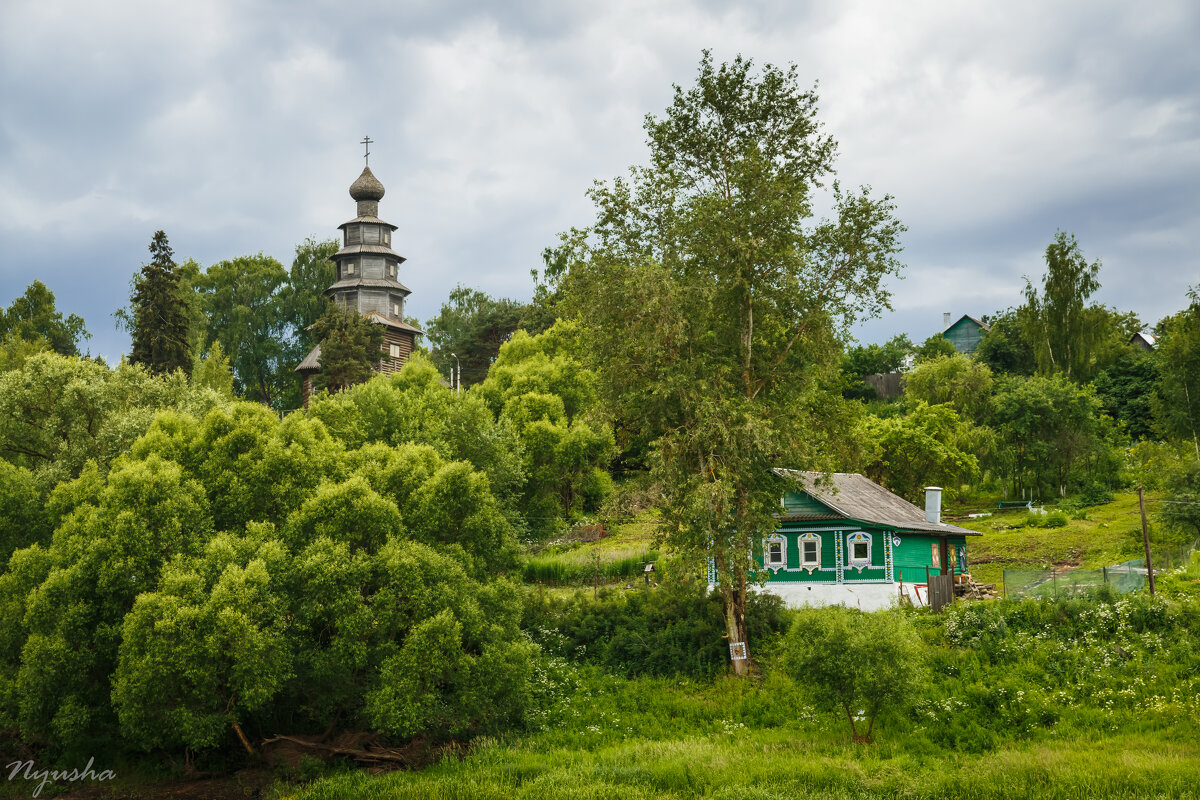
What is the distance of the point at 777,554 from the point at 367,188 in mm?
44375

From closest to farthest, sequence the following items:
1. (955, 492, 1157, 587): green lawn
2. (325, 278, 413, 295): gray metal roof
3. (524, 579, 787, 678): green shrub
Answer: (524, 579, 787, 678): green shrub, (955, 492, 1157, 587): green lawn, (325, 278, 413, 295): gray metal roof

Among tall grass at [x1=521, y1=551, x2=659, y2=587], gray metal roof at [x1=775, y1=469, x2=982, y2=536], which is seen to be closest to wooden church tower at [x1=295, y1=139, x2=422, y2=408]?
tall grass at [x1=521, y1=551, x2=659, y2=587]

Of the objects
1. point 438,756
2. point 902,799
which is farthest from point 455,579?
point 902,799

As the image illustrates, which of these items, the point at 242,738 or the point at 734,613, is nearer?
the point at 242,738

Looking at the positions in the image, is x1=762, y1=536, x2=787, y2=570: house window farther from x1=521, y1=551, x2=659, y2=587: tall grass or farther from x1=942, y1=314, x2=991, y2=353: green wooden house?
x1=942, y1=314, x2=991, y2=353: green wooden house

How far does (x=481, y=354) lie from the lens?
81.6 metres

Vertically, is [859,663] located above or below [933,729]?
above

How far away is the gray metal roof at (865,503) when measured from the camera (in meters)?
34.7

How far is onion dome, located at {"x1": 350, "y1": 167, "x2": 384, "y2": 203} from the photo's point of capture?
2675 inches

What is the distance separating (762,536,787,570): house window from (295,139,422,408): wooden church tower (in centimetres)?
3711

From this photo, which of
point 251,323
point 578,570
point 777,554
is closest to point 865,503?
point 777,554

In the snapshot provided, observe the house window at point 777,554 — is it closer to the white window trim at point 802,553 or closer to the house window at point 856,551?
the white window trim at point 802,553

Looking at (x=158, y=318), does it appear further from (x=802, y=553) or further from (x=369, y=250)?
(x=802, y=553)

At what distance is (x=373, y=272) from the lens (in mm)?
67188
